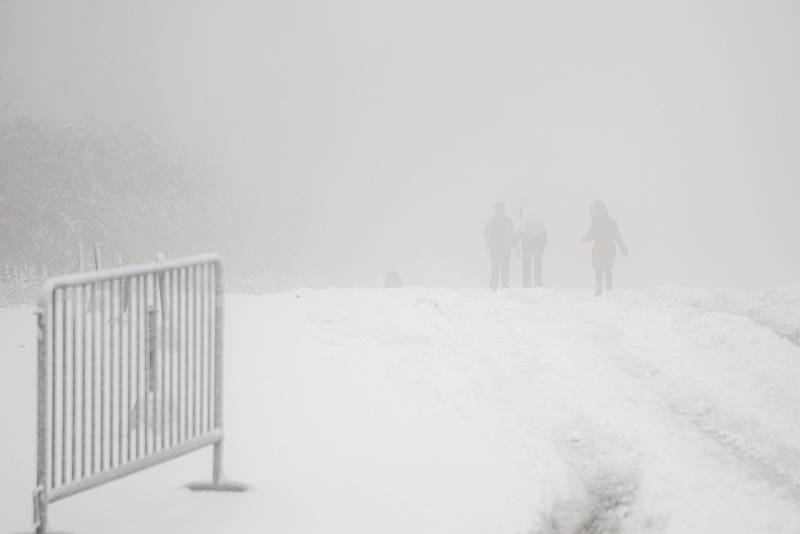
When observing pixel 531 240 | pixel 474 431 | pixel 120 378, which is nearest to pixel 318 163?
pixel 531 240

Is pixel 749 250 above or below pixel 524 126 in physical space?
below

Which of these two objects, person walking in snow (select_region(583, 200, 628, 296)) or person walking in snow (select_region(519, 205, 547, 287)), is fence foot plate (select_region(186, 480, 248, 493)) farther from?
person walking in snow (select_region(519, 205, 547, 287))

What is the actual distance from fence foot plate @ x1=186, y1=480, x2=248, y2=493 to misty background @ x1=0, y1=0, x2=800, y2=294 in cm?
2199

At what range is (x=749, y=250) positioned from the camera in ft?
333

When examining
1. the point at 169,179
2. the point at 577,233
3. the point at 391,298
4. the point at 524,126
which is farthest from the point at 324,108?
the point at 391,298

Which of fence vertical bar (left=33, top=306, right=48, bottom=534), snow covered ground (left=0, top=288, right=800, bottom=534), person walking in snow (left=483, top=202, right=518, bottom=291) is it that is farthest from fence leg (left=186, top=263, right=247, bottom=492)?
person walking in snow (left=483, top=202, right=518, bottom=291)

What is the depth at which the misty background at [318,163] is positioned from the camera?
31.9 m

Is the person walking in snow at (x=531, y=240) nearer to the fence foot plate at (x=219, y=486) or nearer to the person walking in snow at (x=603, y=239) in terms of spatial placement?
the person walking in snow at (x=603, y=239)

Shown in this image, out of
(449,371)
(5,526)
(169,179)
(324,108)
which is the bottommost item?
(5,526)

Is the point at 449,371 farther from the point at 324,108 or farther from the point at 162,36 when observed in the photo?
the point at 324,108

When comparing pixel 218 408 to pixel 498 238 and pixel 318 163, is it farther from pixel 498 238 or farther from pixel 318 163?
pixel 318 163

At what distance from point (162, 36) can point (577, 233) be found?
73139mm

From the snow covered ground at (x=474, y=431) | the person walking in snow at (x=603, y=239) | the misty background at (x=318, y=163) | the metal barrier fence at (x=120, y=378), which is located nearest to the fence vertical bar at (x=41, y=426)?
the metal barrier fence at (x=120, y=378)

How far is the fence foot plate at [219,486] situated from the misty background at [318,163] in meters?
22.0
